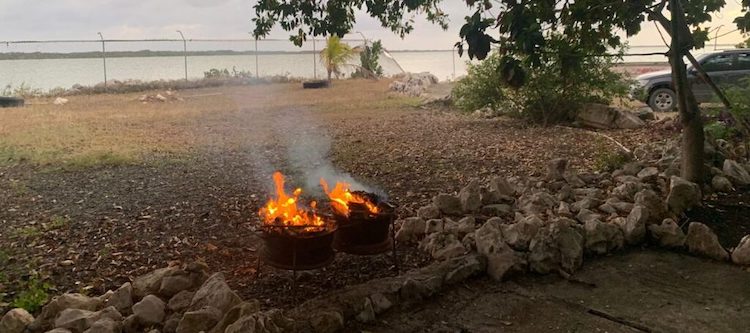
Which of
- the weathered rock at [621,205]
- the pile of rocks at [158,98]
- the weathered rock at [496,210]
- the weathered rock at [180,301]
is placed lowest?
the weathered rock at [180,301]

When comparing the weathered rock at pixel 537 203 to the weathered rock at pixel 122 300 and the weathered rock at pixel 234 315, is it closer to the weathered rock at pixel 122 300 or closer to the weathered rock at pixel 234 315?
the weathered rock at pixel 234 315

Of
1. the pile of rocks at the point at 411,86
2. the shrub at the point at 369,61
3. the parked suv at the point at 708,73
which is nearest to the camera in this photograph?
the parked suv at the point at 708,73

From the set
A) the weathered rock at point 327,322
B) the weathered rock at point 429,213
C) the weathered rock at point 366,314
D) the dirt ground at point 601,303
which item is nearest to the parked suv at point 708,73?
the weathered rock at point 429,213

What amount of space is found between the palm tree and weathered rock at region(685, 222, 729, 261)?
19.4m

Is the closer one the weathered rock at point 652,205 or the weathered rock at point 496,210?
the weathered rock at point 652,205

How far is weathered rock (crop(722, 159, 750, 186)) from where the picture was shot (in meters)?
5.96

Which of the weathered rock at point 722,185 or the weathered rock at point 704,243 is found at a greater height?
the weathered rock at point 722,185

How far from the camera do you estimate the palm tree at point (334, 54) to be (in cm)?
2331

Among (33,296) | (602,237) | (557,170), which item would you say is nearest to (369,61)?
(557,170)

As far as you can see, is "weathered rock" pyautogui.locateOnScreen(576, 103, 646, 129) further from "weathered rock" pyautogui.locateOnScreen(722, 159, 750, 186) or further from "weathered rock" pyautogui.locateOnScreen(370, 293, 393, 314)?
"weathered rock" pyautogui.locateOnScreen(370, 293, 393, 314)

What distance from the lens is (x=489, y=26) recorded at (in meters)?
3.61

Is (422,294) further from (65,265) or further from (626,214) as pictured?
(65,265)

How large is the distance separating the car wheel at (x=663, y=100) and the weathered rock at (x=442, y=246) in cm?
1056

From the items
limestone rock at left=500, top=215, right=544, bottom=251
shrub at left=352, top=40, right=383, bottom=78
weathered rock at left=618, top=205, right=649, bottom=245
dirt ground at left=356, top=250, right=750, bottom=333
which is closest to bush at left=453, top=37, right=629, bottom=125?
weathered rock at left=618, top=205, right=649, bottom=245
